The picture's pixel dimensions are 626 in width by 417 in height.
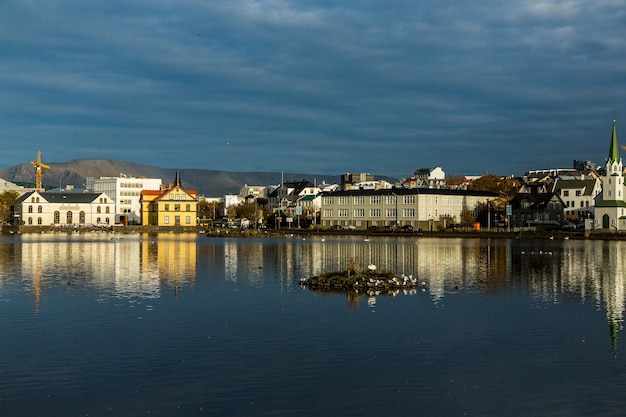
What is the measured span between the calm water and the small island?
3.39 ft

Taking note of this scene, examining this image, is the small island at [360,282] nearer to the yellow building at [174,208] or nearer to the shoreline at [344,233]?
the shoreline at [344,233]

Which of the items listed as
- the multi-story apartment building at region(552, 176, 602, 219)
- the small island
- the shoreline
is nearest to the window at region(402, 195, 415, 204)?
the shoreline

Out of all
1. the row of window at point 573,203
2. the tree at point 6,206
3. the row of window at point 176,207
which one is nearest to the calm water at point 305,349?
the row of window at point 573,203

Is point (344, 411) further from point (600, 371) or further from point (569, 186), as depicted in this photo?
point (569, 186)

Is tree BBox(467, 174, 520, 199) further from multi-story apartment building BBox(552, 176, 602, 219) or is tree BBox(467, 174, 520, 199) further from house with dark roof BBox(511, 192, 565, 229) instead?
multi-story apartment building BBox(552, 176, 602, 219)

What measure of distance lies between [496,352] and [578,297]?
42.9 ft

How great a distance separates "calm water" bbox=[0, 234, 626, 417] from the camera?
14531 mm

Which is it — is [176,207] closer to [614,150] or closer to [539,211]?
[539,211]

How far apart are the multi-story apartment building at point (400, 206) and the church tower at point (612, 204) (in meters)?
28.7

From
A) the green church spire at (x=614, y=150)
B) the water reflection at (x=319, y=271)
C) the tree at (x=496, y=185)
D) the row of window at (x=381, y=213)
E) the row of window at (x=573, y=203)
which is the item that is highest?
the green church spire at (x=614, y=150)

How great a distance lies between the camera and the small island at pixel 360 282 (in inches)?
1277

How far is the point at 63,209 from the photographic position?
145750 millimetres

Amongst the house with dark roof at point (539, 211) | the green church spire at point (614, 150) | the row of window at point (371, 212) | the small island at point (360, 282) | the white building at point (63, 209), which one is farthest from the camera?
the white building at point (63, 209)

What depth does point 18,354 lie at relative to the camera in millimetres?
18500
